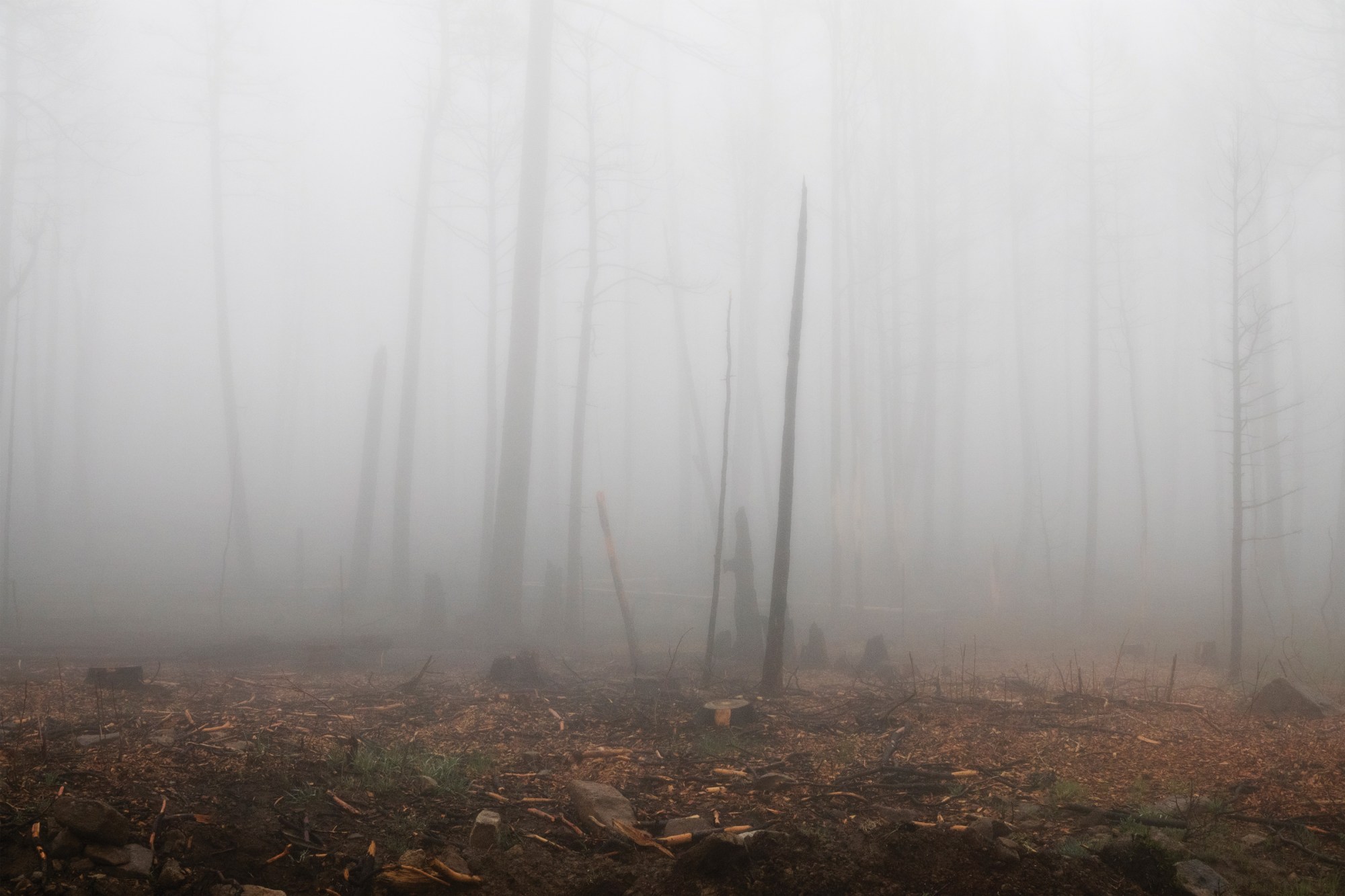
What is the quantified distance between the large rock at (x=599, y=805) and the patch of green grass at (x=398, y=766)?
79 cm

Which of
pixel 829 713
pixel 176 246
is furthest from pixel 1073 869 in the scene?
pixel 176 246

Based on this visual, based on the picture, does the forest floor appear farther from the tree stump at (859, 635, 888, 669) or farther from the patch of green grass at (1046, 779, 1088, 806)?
the tree stump at (859, 635, 888, 669)

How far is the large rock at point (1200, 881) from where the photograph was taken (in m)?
4.13

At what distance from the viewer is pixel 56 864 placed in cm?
365

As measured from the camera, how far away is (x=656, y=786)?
5793 mm

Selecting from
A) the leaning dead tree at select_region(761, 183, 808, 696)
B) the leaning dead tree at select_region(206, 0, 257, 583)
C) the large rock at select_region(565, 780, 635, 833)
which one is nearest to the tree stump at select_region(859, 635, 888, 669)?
the leaning dead tree at select_region(761, 183, 808, 696)

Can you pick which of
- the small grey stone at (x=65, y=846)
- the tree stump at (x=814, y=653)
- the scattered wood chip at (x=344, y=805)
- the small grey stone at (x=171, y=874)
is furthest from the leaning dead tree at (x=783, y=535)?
the small grey stone at (x=65, y=846)

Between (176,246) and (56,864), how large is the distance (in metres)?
47.5

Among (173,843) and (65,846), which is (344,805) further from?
(65,846)

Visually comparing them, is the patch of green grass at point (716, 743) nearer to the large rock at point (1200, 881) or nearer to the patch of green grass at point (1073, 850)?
the patch of green grass at point (1073, 850)

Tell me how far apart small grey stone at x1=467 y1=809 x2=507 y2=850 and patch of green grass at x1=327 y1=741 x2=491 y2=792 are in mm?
753

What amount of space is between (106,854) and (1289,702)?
9.16m

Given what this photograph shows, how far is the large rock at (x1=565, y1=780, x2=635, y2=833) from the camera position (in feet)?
16.0

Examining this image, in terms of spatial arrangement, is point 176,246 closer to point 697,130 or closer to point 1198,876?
point 697,130
